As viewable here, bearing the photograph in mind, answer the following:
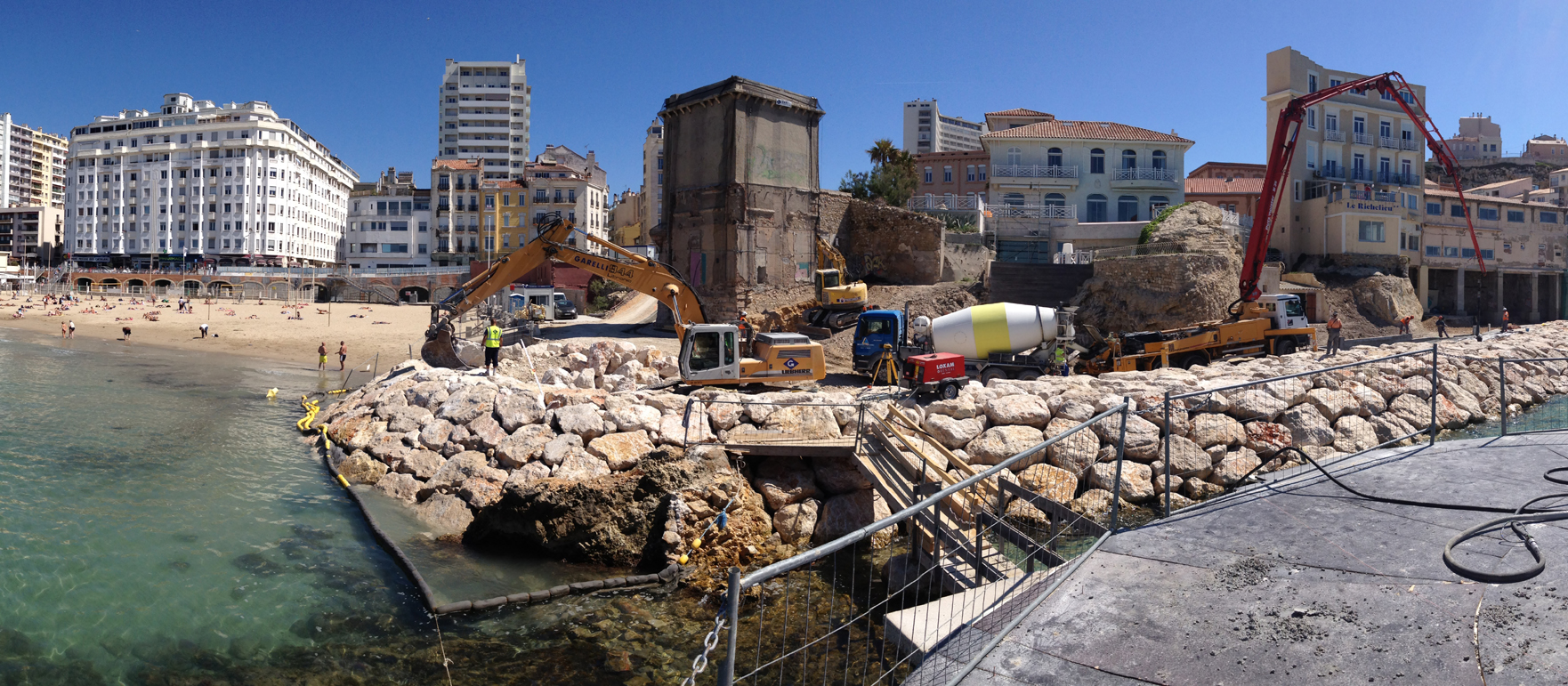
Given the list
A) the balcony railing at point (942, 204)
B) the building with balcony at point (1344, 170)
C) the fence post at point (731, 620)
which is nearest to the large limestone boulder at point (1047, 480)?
the fence post at point (731, 620)

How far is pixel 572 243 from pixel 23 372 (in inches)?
847

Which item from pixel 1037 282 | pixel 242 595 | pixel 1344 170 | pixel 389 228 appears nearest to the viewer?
pixel 242 595

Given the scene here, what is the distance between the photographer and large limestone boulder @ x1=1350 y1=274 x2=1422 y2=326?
37.5m

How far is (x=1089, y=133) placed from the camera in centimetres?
4472

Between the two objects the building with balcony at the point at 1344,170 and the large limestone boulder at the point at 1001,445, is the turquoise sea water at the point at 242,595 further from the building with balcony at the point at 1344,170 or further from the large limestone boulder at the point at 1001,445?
the building with balcony at the point at 1344,170

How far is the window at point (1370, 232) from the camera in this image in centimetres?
4356

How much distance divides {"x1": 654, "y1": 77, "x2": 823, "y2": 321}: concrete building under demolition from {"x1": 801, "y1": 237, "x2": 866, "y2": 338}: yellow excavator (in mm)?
2791

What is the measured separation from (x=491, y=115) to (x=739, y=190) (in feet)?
256

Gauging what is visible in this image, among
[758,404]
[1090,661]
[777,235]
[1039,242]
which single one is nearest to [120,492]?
[758,404]

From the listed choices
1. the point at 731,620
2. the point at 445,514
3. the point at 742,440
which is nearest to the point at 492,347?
the point at 445,514

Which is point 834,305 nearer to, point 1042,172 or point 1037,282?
point 1037,282

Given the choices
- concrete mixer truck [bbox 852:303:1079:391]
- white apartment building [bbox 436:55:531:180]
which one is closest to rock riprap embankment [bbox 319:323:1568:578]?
concrete mixer truck [bbox 852:303:1079:391]

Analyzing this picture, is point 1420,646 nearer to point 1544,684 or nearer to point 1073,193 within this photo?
point 1544,684

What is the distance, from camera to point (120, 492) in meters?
13.8
